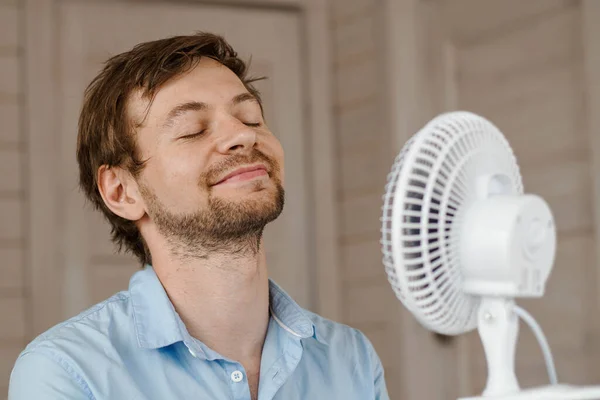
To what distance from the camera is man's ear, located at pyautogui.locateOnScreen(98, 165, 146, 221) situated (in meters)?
1.67

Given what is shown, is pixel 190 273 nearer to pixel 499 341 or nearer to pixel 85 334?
pixel 85 334

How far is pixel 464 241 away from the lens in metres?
1.13

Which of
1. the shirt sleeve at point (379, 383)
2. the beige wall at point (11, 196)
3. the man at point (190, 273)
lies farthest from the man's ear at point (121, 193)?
the beige wall at point (11, 196)

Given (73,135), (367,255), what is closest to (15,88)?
(73,135)

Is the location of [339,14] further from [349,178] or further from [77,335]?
[77,335]

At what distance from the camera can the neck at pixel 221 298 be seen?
5.11 feet

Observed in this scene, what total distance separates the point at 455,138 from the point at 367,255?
71.8 inches

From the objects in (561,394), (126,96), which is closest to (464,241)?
(561,394)

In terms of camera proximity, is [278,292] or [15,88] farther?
[15,88]

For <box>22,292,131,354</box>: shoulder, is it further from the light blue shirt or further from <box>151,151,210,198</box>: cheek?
<box>151,151,210,198</box>: cheek

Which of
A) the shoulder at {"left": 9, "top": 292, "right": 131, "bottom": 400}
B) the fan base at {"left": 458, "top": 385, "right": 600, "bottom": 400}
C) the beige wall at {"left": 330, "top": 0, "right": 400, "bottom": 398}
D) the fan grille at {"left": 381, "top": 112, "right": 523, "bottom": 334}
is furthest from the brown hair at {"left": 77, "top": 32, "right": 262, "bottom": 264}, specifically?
the beige wall at {"left": 330, "top": 0, "right": 400, "bottom": 398}

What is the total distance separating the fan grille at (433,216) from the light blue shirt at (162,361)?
441mm

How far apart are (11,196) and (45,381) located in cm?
150

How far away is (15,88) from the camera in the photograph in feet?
9.21
